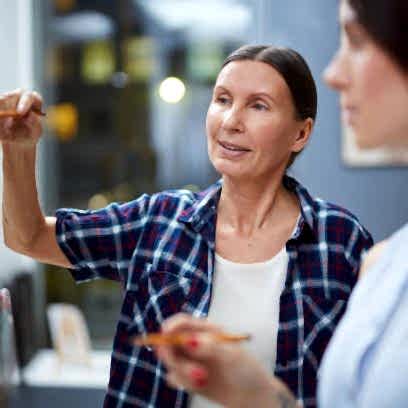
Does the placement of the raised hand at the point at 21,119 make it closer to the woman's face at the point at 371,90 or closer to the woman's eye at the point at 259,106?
the woman's eye at the point at 259,106

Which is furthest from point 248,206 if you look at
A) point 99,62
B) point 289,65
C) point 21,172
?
point 99,62

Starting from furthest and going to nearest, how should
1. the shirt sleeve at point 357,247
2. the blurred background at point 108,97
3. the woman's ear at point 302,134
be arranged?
the blurred background at point 108,97, the woman's ear at point 302,134, the shirt sleeve at point 357,247

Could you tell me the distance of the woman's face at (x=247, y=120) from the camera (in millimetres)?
1583

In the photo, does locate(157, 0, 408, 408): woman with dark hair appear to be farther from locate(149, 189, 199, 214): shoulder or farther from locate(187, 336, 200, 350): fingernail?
locate(149, 189, 199, 214): shoulder

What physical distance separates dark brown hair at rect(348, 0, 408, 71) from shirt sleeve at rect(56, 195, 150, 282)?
79 centimetres

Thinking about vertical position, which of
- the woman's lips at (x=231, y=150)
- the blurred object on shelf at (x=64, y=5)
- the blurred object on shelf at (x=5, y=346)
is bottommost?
the blurred object on shelf at (x=5, y=346)

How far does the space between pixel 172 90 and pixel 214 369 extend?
9.24 feet

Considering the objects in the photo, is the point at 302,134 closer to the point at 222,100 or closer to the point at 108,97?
the point at 222,100

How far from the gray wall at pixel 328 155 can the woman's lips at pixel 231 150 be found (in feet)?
4.37

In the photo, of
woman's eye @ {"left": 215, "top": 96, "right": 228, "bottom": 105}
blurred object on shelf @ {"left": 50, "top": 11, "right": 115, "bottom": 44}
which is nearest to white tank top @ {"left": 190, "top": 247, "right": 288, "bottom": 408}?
woman's eye @ {"left": 215, "top": 96, "right": 228, "bottom": 105}

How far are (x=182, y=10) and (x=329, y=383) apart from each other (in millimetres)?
2869

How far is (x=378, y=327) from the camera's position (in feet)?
3.21

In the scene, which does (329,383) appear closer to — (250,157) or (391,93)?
(391,93)

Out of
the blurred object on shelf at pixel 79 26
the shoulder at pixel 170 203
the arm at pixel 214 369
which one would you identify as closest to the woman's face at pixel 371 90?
the arm at pixel 214 369
